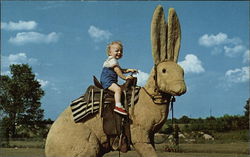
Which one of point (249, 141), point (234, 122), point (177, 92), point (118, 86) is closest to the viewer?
point (177, 92)

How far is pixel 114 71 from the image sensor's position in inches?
140

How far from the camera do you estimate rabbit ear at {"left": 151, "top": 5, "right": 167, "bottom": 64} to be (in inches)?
136

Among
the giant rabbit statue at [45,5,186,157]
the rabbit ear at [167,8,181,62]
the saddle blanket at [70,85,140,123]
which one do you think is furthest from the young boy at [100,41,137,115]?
the rabbit ear at [167,8,181,62]

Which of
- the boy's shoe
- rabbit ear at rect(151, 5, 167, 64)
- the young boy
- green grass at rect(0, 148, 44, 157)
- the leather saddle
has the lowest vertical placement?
green grass at rect(0, 148, 44, 157)

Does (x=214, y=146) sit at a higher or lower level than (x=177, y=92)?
lower

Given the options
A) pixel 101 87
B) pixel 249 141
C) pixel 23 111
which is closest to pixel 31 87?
pixel 23 111

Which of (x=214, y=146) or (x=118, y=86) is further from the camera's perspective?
(x=214, y=146)

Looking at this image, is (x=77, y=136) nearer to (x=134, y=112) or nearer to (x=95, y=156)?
(x=95, y=156)

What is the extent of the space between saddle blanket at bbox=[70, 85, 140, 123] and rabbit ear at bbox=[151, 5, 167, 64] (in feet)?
1.35

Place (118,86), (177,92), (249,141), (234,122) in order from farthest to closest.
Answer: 1. (234,122)
2. (249,141)
3. (118,86)
4. (177,92)

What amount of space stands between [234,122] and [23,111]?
7.30m

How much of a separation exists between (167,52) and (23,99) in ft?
31.0

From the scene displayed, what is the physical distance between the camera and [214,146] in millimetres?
9711

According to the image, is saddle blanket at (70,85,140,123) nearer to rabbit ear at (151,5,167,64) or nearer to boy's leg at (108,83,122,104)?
boy's leg at (108,83,122,104)
